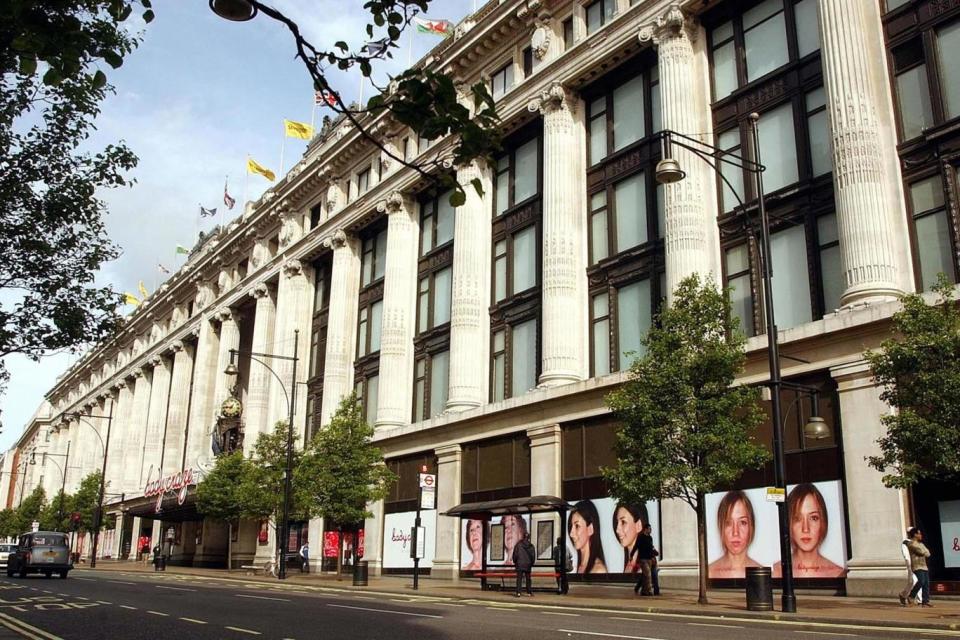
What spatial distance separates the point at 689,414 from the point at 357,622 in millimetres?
10001

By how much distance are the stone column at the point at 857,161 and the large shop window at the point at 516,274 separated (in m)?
14.1

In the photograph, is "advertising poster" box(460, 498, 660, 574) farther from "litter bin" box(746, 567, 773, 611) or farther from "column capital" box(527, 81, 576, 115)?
"column capital" box(527, 81, 576, 115)

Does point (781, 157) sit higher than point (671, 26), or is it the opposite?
point (671, 26)

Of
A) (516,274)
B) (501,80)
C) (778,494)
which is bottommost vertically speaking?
(778,494)

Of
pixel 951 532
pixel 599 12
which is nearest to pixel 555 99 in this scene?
pixel 599 12

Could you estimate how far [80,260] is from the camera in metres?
19.7

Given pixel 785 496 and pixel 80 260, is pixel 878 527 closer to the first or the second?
pixel 785 496

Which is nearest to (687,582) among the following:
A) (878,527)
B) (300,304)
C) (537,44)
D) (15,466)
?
(878,527)

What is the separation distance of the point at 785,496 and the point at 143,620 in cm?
1297

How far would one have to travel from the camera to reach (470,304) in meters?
38.3

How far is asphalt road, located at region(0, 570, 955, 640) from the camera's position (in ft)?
44.0

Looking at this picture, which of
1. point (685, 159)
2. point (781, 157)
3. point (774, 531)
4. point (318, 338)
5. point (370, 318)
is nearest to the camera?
point (774, 531)

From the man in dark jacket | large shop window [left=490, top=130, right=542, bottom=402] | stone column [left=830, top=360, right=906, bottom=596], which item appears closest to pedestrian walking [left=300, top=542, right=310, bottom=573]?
large shop window [left=490, top=130, right=542, bottom=402]

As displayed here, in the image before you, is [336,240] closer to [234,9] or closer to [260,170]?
[260,170]
